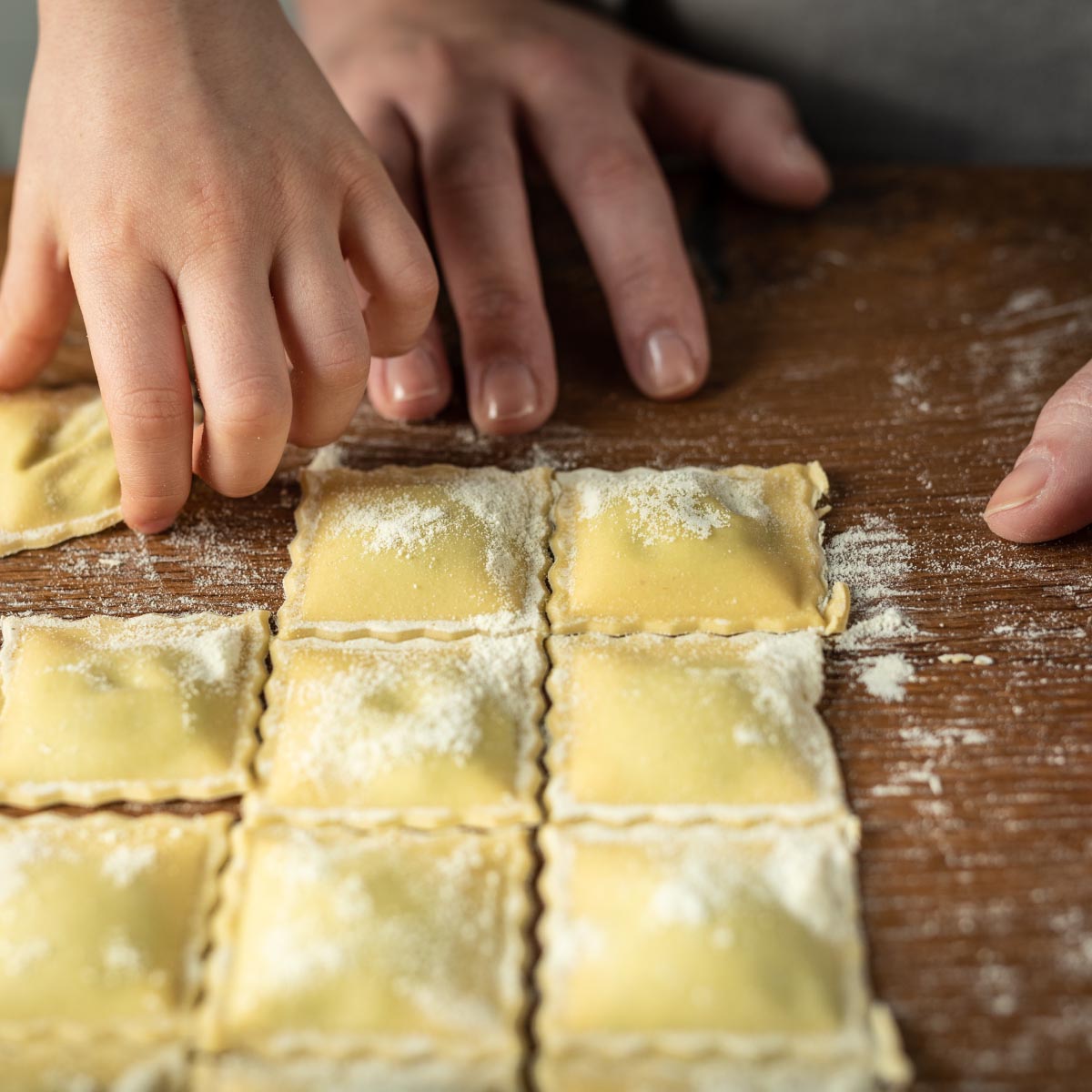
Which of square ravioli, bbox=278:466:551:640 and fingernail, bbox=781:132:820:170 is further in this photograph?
fingernail, bbox=781:132:820:170

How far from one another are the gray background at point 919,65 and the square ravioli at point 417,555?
0.83m

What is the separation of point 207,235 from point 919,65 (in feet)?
3.50

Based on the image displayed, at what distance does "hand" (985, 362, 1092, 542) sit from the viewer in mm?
975

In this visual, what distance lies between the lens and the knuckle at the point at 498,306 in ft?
3.79

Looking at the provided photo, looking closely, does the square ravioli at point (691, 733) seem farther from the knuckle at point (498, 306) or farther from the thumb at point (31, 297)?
the thumb at point (31, 297)

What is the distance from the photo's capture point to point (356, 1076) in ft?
2.31

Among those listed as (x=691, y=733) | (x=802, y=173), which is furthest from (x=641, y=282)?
(x=691, y=733)

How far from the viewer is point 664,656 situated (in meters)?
0.93

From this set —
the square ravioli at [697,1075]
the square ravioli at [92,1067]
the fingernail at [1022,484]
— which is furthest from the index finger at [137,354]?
the fingernail at [1022,484]

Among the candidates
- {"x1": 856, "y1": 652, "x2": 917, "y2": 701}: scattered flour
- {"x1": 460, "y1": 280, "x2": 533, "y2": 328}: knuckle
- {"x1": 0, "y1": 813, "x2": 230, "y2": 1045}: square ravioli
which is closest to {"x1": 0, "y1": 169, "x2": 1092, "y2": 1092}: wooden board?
{"x1": 856, "y1": 652, "x2": 917, "y2": 701}: scattered flour

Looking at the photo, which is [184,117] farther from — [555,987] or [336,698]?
[555,987]

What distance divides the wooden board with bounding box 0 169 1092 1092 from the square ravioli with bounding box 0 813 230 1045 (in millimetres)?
245

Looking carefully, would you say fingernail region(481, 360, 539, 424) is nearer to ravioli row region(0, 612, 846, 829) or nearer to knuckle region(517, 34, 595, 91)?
ravioli row region(0, 612, 846, 829)

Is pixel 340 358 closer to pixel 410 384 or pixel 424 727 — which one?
pixel 410 384
